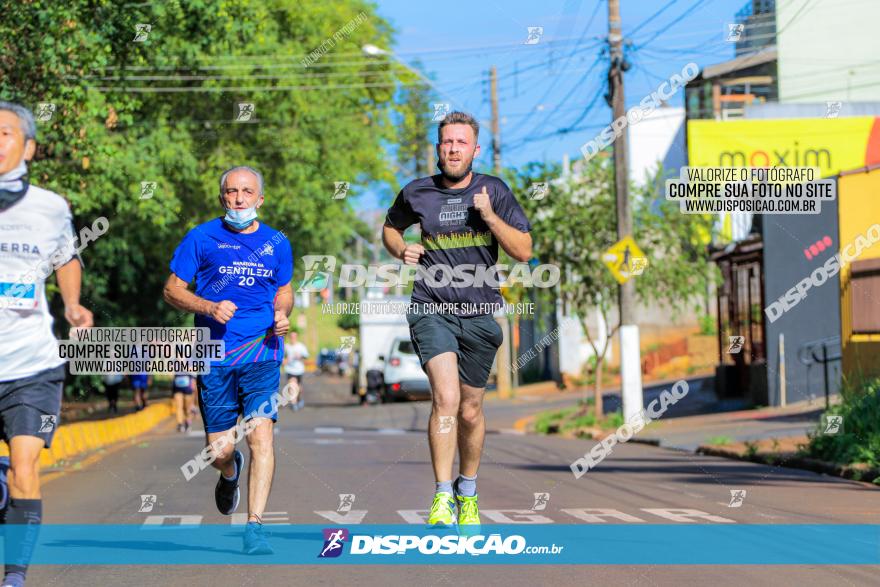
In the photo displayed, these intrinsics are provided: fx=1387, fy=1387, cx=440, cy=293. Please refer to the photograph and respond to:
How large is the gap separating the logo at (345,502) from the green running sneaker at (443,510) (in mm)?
2942

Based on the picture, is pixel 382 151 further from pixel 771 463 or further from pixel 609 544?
pixel 609 544

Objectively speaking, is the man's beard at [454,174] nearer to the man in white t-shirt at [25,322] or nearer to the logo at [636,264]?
the man in white t-shirt at [25,322]

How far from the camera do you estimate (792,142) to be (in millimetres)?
26391

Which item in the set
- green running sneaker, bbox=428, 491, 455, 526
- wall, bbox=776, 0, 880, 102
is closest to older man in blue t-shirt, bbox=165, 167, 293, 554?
green running sneaker, bbox=428, 491, 455, 526

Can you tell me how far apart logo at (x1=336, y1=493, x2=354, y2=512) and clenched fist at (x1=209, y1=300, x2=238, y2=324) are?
3.16m

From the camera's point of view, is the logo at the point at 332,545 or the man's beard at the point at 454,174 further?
the logo at the point at 332,545

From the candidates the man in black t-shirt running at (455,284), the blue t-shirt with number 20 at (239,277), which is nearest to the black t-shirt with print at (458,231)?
the man in black t-shirt running at (455,284)

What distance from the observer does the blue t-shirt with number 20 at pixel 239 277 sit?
7625mm

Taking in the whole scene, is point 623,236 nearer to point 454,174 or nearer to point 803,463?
point 803,463

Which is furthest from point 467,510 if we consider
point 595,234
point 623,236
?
point 595,234

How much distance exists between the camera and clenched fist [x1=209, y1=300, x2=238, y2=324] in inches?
289

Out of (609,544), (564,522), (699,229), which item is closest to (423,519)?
(564,522)

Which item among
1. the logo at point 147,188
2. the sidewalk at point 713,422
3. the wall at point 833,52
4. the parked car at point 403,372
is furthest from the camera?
the parked car at point 403,372

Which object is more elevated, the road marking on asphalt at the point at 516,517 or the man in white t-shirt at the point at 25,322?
the man in white t-shirt at the point at 25,322
